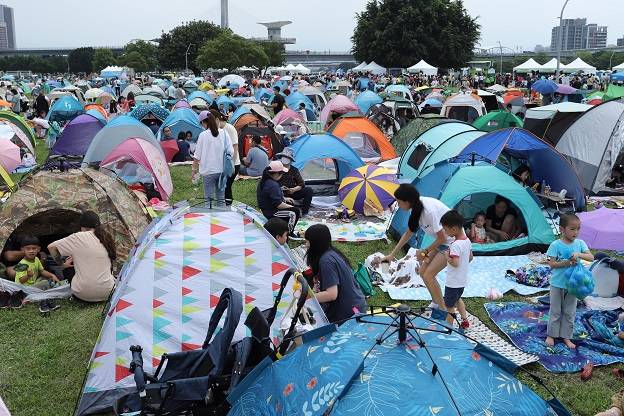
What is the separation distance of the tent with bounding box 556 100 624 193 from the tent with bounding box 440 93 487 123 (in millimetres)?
6743

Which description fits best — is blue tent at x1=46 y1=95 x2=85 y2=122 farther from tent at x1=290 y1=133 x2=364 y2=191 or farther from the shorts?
the shorts

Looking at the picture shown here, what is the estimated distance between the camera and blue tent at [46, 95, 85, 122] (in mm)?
21141

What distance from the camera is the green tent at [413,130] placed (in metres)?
14.3

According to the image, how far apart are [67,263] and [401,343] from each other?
530 cm

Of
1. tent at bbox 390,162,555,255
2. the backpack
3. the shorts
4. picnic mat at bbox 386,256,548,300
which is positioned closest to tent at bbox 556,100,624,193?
tent at bbox 390,162,555,255

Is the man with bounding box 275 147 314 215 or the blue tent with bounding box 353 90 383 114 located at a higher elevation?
the blue tent with bounding box 353 90 383 114

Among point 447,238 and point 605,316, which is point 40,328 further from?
point 605,316

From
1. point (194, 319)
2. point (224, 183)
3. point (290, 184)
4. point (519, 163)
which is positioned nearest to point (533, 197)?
point (519, 163)

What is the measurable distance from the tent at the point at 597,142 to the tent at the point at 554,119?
0.67m

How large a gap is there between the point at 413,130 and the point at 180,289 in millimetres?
10646

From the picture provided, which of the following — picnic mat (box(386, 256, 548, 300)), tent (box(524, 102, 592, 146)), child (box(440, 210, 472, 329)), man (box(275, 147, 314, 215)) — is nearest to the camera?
child (box(440, 210, 472, 329))

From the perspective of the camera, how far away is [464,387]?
3.11m

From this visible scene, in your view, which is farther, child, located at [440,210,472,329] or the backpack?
the backpack

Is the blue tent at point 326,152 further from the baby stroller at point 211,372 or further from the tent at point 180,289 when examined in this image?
the baby stroller at point 211,372
